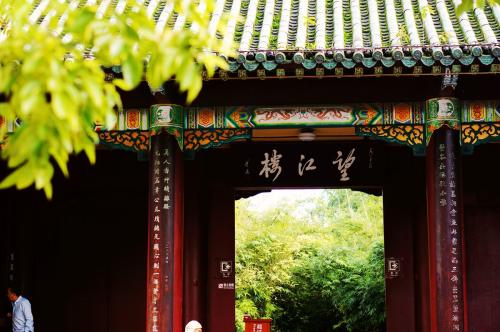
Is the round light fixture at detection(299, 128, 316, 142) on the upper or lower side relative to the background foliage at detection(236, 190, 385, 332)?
upper

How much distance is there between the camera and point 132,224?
32.3 feet

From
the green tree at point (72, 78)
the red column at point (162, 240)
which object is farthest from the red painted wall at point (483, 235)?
the green tree at point (72, 78)

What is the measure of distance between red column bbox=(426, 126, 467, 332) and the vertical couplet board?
2441mm

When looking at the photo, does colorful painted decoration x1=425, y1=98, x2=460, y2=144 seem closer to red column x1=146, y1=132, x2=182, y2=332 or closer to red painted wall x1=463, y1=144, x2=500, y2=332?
red painted wall x1=463, y1=144, x2=500, y2=332

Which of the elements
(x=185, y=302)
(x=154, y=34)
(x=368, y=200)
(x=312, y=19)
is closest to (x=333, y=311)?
(x=368, y=200)

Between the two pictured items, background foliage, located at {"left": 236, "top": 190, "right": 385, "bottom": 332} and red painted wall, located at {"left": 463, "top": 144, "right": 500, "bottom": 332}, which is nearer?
red painted wall, located at {"left": 463, "top": 144, "right": 500, "bottom": 332}

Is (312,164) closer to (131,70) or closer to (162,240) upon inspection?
(162,240)

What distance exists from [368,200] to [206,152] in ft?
61.5

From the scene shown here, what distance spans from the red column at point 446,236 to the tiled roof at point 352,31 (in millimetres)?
995

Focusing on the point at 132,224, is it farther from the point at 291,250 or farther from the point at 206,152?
the point at 291,250

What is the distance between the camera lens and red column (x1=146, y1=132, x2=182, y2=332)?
7.44 metres

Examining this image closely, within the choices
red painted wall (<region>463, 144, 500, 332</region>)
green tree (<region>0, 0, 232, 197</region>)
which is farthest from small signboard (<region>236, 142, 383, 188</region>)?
green tree (<region>0, 0, 232, 197</region>)

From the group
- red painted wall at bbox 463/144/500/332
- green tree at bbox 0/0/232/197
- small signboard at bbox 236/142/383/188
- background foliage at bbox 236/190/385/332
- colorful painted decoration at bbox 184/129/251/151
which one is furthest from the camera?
background foliage at bbox 236/190/385/332

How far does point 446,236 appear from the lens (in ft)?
23.9
